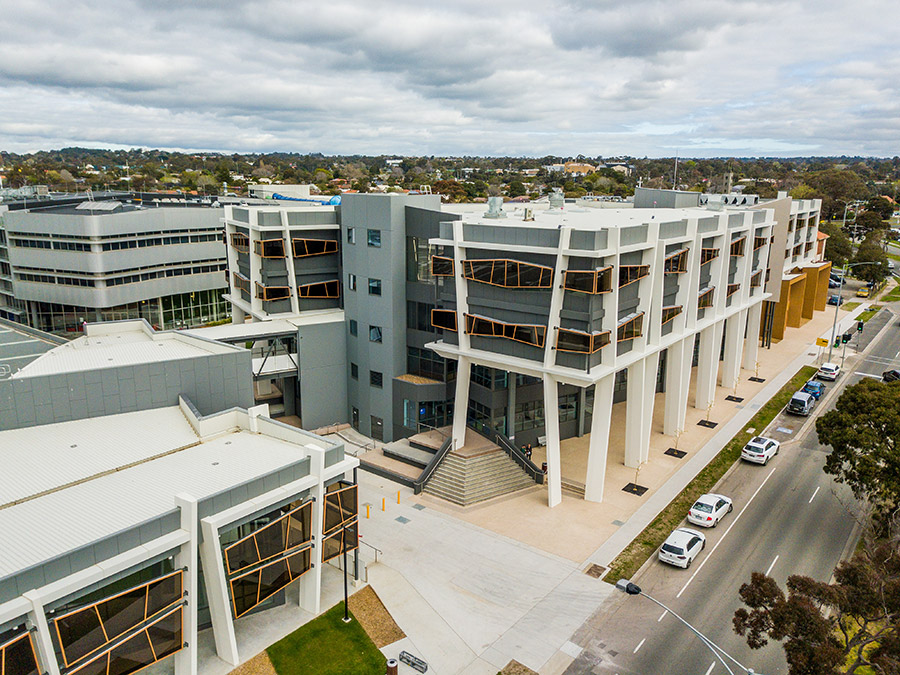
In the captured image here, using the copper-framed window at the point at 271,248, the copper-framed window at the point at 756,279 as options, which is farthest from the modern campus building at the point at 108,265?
the copper-framed window at the point at 756,279

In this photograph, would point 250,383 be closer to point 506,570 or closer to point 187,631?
point 187,631

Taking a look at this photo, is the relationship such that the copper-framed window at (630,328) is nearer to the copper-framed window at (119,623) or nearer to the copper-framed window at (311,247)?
the copper-framed window at (311,247)

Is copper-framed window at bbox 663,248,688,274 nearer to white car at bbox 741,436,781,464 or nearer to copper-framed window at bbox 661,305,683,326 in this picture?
copper-framed window at bbox 661,305,683,326

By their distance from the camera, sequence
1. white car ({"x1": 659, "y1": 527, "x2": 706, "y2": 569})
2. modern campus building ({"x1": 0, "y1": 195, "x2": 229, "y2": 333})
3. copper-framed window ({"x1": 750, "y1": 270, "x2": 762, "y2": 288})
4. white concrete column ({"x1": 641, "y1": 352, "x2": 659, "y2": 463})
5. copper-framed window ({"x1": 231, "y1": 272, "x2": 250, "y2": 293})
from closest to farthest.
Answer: white car ({"x1": 659, "y1": 527, "x2": 706, "y2": 569}) < white concrete column ({"x1": 641, "y1": 352, "x2": 659, "y2": 463}) < copper-framed window ({"x1": 231, "y1": 272, "x2": 250, "y2": 293}) < copper-framed window ({"x1": 750, "y1": 270, "x2": 762, "y2": 288}) < modern campus building ({"x1": 0, "y1": 195, "x2": 229, "y2": 333})

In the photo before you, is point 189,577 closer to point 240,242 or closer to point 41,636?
point 41,636

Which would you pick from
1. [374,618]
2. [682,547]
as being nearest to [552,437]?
[682,547]

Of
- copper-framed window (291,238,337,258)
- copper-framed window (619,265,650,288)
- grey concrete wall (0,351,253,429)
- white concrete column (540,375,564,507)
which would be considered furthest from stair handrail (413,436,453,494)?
copper-framed window (291,238,337,258)

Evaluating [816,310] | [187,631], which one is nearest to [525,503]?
[187,631]
